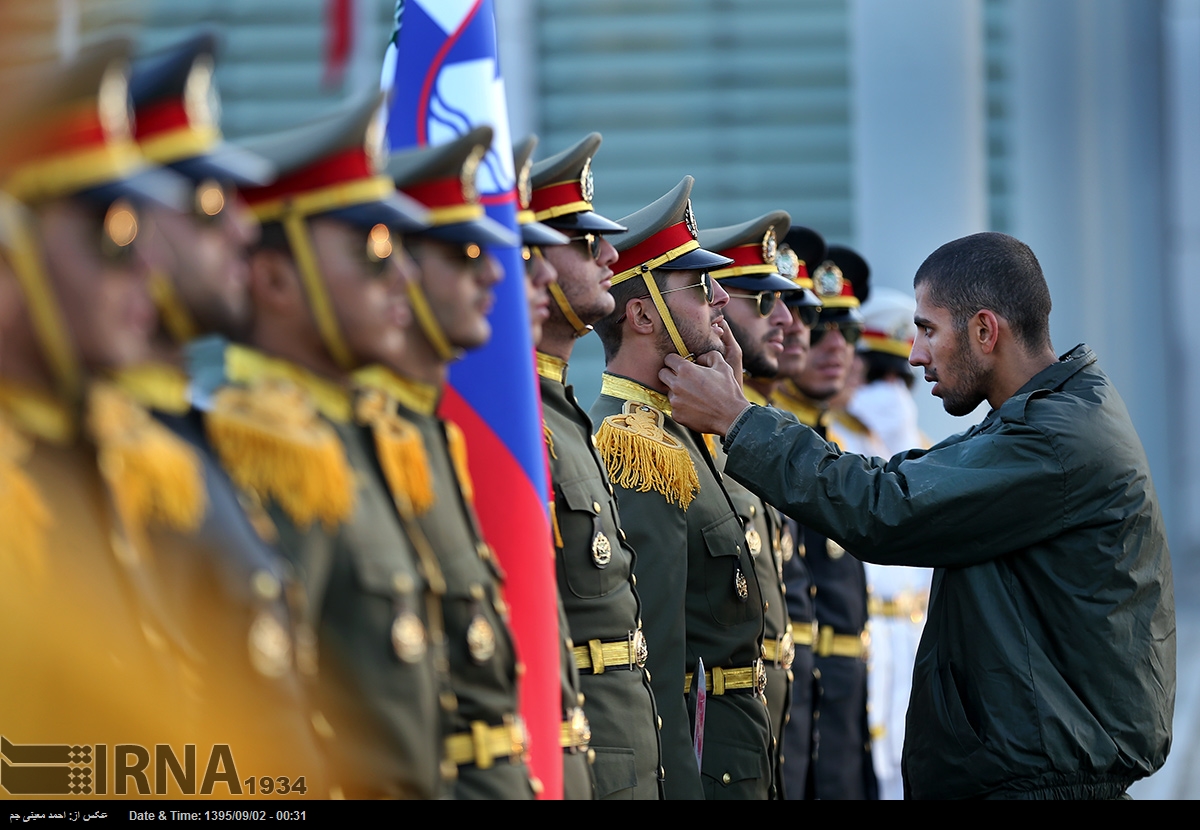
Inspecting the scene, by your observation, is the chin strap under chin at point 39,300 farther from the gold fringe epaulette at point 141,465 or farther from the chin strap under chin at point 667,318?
the chin strap under chin at point 667,318

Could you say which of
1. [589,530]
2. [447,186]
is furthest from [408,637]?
[589,530]

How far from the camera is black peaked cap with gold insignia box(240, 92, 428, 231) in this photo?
2.02 meters

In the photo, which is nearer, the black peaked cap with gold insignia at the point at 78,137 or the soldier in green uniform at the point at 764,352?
the black peaked cap with gold insignia at the point at 78,137

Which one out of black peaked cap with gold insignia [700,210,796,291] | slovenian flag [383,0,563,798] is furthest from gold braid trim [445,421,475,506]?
black peaked cap with gold insignia [700,210,796,291]

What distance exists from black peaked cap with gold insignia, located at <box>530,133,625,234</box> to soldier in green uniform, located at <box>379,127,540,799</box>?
3.33 ft

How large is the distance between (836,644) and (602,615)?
7.89 ft

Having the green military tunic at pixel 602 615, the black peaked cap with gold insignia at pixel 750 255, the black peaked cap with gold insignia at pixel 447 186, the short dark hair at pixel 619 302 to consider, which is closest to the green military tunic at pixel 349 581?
the black peaked cap with gold insignia at pixel 447 186

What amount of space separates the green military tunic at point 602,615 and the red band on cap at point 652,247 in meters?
0.67

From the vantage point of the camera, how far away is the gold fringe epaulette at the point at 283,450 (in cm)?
194

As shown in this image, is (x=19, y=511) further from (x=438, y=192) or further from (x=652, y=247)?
(x=652, y=247)

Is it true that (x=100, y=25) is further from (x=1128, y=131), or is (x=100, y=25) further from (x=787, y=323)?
(x=1128, y=131)

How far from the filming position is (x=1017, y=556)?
3.50 meters

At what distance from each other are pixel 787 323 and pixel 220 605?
3.23 m
